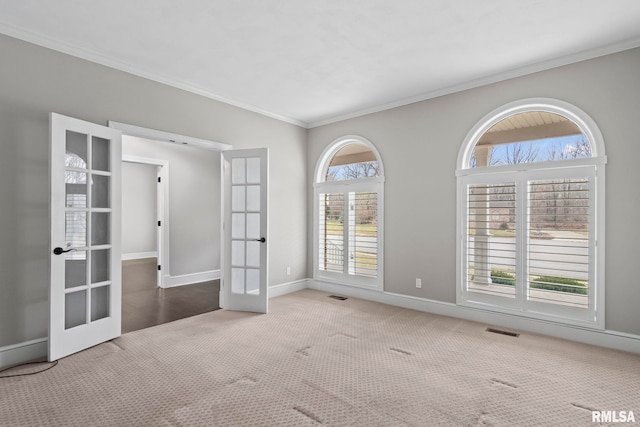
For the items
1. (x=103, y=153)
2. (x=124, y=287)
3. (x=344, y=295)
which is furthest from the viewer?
(x=124, y=287)

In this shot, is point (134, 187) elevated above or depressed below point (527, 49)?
below

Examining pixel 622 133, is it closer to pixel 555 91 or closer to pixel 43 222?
pixel 555 91

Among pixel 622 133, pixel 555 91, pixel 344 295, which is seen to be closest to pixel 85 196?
pixel 344 295

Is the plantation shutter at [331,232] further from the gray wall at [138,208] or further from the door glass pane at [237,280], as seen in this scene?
the gray wall at [138,208]

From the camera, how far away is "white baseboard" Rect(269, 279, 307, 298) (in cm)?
516

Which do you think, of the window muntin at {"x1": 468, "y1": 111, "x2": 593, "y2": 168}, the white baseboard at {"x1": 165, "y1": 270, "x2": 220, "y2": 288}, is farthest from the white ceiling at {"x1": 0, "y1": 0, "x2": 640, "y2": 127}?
the white baseboard at {"x1": 165, "y1": 270, "x2": 220, "y2": 288}

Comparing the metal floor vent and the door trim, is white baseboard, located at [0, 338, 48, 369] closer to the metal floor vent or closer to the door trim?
the door trim

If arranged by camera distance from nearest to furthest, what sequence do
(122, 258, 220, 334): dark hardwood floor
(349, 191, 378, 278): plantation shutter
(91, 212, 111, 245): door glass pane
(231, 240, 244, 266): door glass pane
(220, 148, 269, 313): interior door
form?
(91, 212, 111, 245): door glass pane → (122, 258, 220, 334): dark hardwood floor → (220, 148, 269, 313): interior door → (231, 240, 244, 266): door glass pane → (349, 191, 378, 278): plantation shutter

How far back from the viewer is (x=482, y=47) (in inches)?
124

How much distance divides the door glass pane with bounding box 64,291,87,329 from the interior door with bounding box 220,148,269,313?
5.45 feet

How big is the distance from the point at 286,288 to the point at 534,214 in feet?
11.8

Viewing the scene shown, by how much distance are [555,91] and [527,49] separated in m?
0.60

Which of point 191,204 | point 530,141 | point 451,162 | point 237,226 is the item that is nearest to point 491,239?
point 451,162

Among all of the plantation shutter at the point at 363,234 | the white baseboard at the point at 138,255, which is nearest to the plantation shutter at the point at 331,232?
the plantation shutter at the point at 363,234
